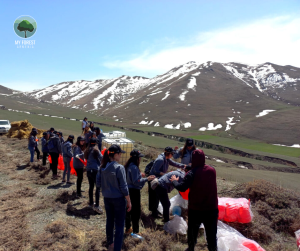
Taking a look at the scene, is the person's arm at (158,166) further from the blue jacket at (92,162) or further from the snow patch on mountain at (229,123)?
the snow patch on mountain at (229,123)

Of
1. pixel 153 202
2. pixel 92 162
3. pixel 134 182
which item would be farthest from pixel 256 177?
pixel 134 182

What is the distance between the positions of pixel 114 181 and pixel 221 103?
79.0m

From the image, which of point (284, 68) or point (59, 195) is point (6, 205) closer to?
point (59, 195)

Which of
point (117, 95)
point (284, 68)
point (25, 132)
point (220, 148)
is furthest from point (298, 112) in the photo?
point (117, 95)

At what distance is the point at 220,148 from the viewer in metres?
30.3

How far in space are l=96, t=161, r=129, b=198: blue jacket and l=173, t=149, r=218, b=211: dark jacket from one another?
92 cm

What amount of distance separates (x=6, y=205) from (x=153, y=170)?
3854 mm

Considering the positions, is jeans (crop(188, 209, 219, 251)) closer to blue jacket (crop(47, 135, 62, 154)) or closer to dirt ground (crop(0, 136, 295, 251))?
dirt ground (crop(0, 136, 295, 251))

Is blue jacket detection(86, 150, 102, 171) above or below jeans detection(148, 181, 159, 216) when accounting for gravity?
above

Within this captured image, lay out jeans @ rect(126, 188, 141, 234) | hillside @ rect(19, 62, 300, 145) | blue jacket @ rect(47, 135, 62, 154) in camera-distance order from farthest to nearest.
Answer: hillside @ rect(19, 62, 300, 145)
blue jacket @ rect(47, 135, 62, 154)
jeans @ rect(126, 188, 141, 234)

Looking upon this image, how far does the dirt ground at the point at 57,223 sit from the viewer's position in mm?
4035

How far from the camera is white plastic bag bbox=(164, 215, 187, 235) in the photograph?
14.8 feet

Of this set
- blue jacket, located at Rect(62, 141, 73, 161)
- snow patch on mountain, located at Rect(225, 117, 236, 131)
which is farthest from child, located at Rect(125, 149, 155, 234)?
snow patch on mountain, located at Rect(225, 117, 236, 131)

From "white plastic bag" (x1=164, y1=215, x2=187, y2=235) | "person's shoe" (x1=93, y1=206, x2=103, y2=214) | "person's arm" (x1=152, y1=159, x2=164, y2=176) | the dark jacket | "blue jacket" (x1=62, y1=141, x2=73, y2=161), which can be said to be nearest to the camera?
the dark jacket
